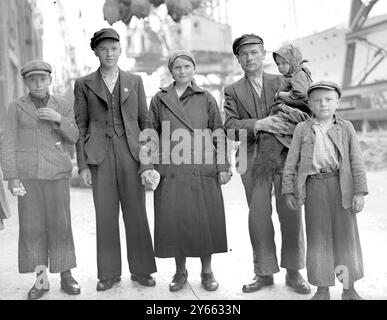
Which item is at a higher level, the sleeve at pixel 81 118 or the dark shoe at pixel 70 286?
the sleeve at pixel 81 118

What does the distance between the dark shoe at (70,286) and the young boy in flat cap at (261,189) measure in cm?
113

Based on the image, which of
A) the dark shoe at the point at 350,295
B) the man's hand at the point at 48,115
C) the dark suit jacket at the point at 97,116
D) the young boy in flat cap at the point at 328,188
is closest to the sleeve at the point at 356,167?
the young boy in flat cap at the point at 328,188

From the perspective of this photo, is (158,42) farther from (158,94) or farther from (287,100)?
(287,100)

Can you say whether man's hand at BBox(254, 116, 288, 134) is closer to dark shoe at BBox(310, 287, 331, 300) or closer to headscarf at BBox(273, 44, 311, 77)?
headscarf at BBox(273, 44, 311, 77)

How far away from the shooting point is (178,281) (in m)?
3.01

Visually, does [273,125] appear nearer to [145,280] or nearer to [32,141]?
[145,280]

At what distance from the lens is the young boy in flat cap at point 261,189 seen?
9.58 feet

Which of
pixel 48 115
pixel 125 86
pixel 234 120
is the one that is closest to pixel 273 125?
pixel 234 120

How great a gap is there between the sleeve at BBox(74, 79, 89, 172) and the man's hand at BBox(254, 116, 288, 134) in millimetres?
1205

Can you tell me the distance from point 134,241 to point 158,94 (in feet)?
3.43

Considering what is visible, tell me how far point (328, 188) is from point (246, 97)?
32.5 inches

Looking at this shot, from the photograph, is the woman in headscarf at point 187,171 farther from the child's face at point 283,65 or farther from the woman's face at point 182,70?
the child's face at point 283,65

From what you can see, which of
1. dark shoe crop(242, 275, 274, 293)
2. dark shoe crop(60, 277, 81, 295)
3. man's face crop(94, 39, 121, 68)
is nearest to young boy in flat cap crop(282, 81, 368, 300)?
dark shoe crop(242, 275, 274, 293)

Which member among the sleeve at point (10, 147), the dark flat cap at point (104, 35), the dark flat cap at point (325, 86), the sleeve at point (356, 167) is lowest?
the sleeve at point (356, 167)
